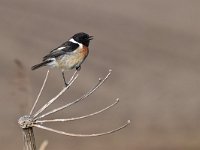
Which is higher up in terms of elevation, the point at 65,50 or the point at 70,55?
the point at 65,50

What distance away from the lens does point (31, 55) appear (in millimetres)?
24812

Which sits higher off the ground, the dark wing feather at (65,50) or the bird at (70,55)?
the dark wing feather at (65,50)

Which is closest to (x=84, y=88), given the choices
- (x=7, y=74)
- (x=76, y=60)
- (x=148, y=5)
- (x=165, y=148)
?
(x=7, y=74)

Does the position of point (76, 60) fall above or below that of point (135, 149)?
below

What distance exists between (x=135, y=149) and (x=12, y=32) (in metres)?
9.29

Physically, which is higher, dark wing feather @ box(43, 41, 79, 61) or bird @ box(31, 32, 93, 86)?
dark wing feather @ box(43, 41, 79, 61)

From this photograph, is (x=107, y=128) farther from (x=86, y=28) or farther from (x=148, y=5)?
(x=148, y=5)

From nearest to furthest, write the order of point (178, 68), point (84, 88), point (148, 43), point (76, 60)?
point (76, 60), point (84, 88), point (178, 68), point (148, 43)

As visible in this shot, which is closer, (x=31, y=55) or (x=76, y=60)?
(x=76, y=60)

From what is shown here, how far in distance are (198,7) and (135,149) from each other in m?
10.6

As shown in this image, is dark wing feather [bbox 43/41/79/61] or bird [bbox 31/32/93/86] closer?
bird [bbox 31/32/93/86]

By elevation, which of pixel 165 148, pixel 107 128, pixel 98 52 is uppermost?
pixel 98 52

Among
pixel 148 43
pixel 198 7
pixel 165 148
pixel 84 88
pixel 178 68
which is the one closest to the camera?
pixel 165 148

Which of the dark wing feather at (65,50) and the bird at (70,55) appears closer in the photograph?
the bird at (70,55)
